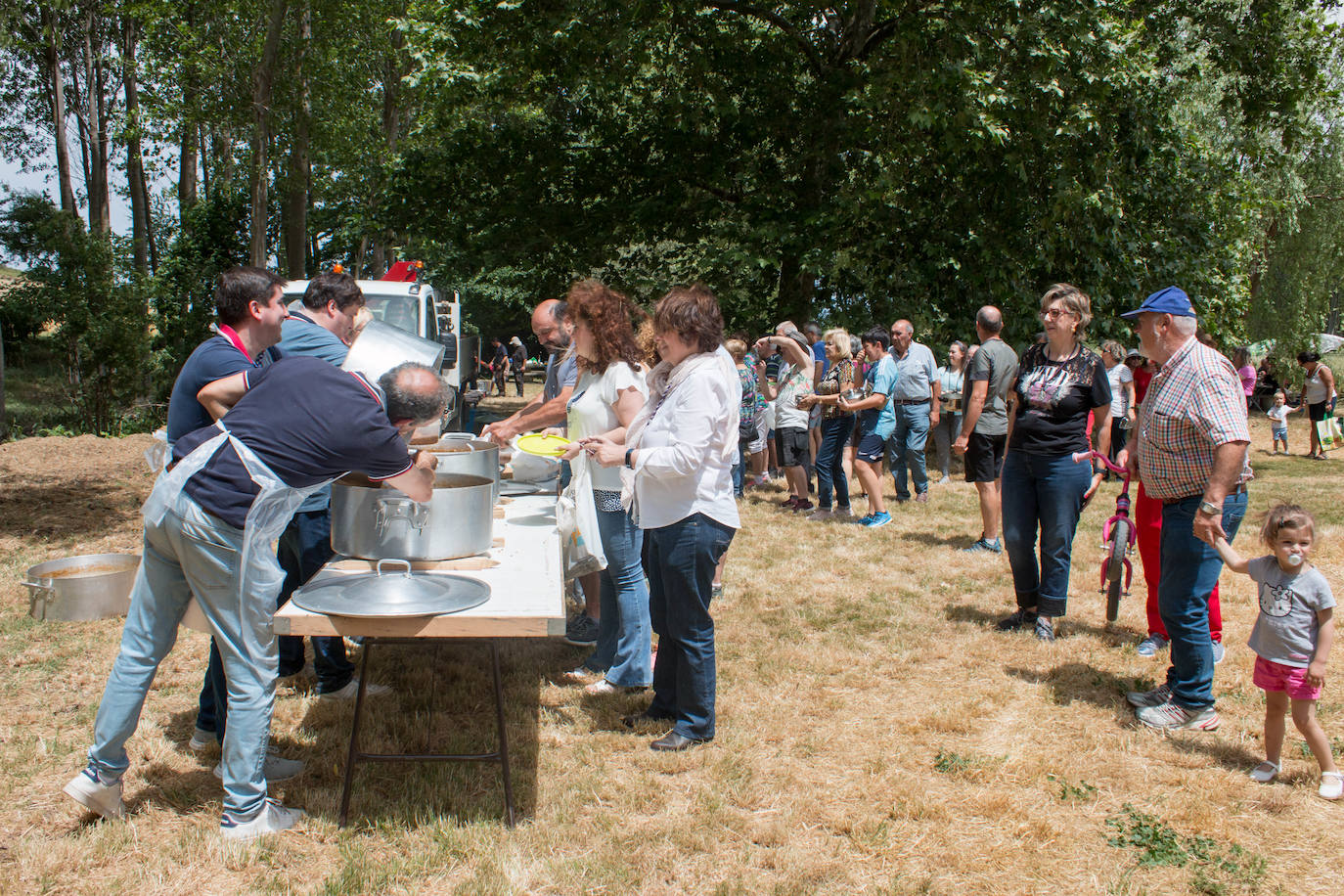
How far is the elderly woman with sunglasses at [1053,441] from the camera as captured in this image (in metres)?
4.84

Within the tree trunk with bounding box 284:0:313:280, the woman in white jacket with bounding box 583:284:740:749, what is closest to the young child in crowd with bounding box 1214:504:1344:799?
the woman in white jacket with bounding box 583:284:740:749

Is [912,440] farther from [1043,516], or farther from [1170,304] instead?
[1170,304]

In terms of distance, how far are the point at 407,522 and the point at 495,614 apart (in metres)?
0.62

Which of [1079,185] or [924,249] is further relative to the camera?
[924,249]

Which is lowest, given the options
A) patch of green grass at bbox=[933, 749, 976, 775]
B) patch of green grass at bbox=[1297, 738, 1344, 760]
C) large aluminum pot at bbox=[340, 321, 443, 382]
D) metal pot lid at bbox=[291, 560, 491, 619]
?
patch of green grass at bbox=[933, 749, 976, 775]

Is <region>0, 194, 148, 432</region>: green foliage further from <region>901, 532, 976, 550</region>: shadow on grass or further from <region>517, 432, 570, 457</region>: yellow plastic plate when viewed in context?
<region>517, 432, 570, 457</region>: yellow plastic plate

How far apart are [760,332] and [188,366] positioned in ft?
34.2

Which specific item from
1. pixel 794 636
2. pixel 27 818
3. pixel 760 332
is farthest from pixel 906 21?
pixel 27 818

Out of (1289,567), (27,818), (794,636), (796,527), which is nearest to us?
(27,818)

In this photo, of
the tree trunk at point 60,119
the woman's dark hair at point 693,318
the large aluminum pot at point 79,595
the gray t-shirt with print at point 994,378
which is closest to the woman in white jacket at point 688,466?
the woman's dark hair at point 693,318

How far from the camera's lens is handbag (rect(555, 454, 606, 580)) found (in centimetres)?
396

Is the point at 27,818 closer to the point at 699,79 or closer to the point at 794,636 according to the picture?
the point at 794,636

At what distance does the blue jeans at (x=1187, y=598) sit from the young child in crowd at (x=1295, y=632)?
14.3 inches

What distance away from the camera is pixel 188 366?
10.9 ft
